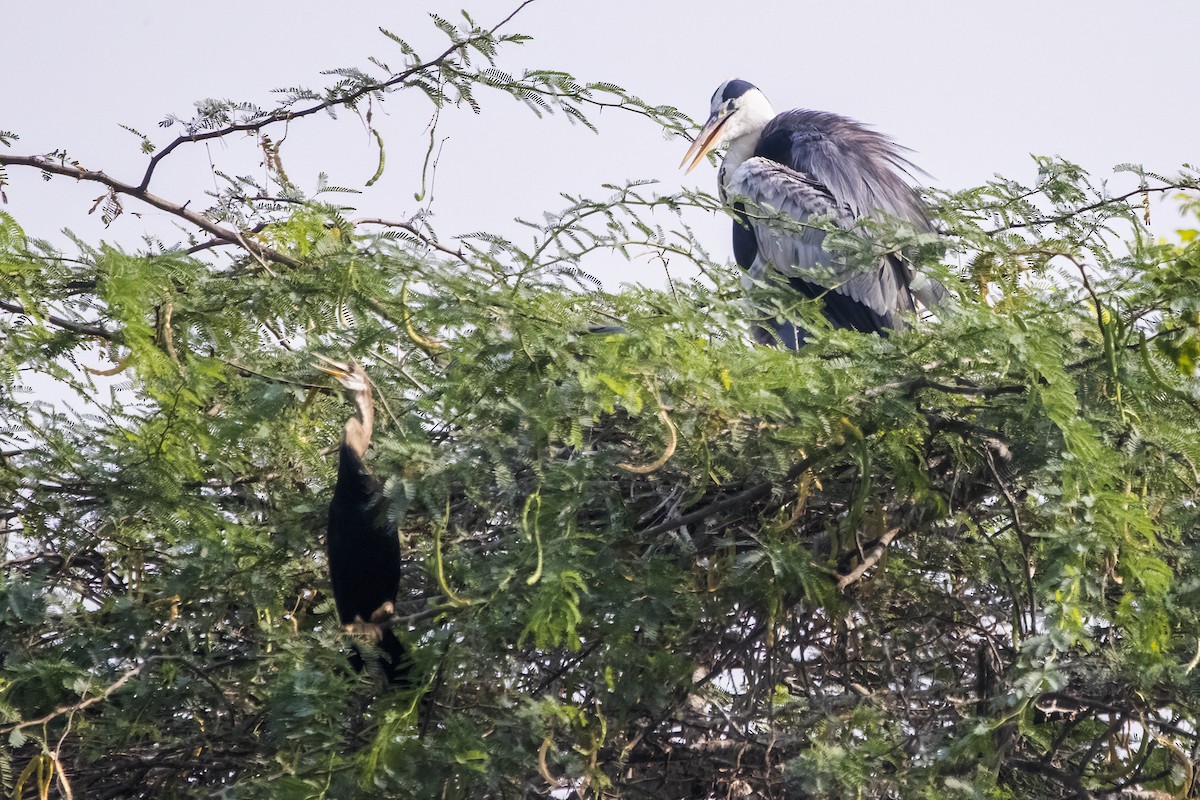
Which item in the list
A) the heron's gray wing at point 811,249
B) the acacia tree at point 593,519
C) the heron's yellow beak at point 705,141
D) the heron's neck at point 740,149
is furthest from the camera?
the heron's neck at point 740,149

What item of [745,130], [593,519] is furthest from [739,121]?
[593,519]

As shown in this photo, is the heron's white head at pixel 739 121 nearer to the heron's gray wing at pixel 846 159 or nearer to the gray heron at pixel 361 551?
the heron's gray wing at pixel 846 159

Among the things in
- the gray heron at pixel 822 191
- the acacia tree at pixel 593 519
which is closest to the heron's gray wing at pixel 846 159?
the gray heron at pixel 822 191

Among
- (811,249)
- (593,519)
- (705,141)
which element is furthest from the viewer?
(705,141)

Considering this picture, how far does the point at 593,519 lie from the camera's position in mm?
3008

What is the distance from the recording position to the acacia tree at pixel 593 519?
8.72 ft

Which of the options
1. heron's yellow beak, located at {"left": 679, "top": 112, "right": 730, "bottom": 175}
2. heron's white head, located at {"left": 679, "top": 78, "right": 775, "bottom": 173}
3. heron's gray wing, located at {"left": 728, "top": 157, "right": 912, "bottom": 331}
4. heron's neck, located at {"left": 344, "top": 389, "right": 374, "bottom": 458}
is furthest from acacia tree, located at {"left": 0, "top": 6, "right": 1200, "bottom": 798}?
heron's white head, located at {"left": 679, "top": 78, "right": 775, "bottom": 173}

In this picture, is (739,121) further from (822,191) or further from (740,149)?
(822,191)

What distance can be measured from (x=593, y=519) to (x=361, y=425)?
58cm

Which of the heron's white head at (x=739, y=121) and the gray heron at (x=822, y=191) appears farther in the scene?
the heron's white head at (x=739, y=121)

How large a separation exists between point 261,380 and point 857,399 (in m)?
1.40

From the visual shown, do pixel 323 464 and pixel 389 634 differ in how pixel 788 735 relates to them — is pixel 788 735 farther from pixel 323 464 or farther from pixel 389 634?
pixel 323 464

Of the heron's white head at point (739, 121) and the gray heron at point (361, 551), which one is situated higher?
the heron's white head at point (739, 121)

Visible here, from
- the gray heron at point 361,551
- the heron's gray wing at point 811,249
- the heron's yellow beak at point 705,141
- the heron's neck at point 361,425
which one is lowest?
the gray heron at point 361,551
